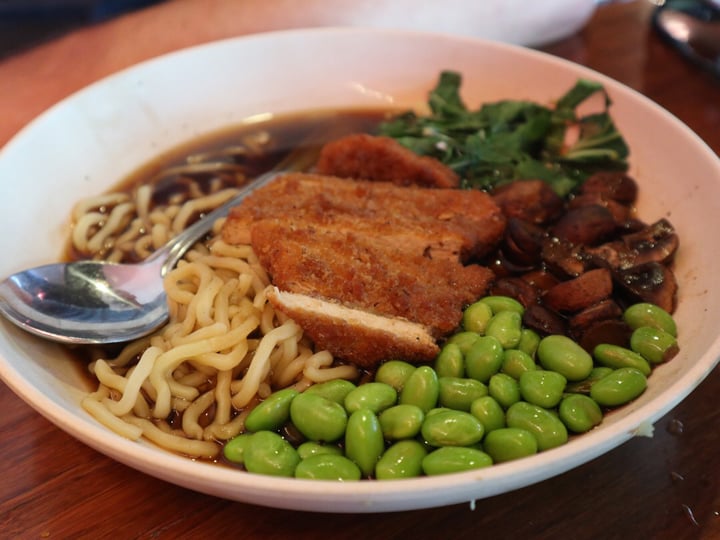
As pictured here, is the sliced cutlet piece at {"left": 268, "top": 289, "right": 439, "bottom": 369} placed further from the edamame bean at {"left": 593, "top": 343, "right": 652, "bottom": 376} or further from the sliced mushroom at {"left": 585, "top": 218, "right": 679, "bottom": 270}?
the sliced mushroom at {"left": 585, "top": 218, "right": 679, "bottom": 270}

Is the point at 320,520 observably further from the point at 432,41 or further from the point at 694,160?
the point at 432,41

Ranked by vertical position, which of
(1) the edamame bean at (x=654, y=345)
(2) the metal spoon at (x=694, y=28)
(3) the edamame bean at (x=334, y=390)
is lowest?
(3) the edamame bean at (x=334, y=390)

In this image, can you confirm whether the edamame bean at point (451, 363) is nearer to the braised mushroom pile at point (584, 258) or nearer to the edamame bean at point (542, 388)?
the edamame bean at point (542, 388)

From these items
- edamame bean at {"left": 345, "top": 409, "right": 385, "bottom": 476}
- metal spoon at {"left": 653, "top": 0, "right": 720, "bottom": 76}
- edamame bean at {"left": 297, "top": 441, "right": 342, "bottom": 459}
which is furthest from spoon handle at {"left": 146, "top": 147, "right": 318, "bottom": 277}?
metal spoon at {"left": 653, "top": 0, "right": 720, "bottom": 76}

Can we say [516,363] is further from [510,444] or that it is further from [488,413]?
[510,444]

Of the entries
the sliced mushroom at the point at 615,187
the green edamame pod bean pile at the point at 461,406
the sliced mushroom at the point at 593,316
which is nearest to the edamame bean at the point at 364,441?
the green edamame pod bean pile at the point at 461,406
